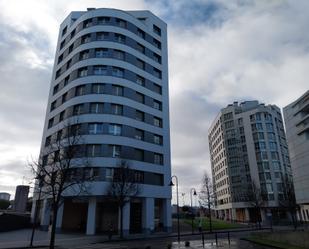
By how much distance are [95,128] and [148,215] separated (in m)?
14.9

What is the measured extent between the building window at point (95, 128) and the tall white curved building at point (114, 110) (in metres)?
0.14

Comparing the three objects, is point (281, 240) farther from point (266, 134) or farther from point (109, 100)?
point (266, 134)

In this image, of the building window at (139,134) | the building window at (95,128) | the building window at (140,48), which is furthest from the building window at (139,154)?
the building window at (140,48)

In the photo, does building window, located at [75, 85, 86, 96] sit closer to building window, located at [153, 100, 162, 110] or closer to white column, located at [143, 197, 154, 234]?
building window, located at [153, 100, 162, 110]

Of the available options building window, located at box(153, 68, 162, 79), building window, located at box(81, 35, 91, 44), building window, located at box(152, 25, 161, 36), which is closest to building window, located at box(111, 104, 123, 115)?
building window, located at box(153, 68, 162, 79)

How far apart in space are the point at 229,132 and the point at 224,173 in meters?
16.2

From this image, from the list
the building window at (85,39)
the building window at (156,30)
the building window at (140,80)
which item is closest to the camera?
the building window at (85,39)

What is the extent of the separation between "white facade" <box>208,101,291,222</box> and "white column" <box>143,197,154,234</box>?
51.3m

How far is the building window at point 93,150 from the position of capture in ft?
126

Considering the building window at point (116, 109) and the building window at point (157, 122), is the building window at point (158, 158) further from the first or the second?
the building window at point (116, 109)

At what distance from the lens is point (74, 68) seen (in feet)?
149

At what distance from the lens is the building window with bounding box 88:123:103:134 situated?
3953 centimetres

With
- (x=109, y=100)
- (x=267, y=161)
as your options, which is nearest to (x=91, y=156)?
(x=109, y=100)

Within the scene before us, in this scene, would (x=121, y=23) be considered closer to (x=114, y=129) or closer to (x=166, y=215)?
(x=114, y=129)
